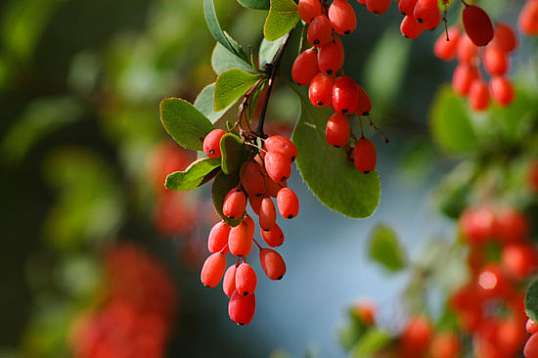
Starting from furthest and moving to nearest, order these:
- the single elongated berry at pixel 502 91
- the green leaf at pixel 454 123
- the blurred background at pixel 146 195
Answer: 1. the blurred background at pixel 146 195
2. the green leaf at pixel 454 123
3. the single elongated berry at pixel 502 91

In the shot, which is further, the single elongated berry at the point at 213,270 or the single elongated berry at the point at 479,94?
the single elongated berry at the point at 479,94

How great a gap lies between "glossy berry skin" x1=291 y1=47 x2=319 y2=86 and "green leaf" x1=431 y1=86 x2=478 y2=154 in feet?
1.26

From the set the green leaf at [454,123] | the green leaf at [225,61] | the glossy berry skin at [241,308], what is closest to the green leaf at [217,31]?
the green leaf at [225,61]

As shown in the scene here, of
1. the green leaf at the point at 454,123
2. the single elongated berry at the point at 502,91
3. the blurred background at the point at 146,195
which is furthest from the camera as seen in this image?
the blurred background at the point at 146,195

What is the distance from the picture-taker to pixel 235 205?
36 cm

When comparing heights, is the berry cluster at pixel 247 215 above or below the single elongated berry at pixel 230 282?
above

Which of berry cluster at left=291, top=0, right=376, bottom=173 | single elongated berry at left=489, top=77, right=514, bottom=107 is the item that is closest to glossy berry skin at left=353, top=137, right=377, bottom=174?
berry cluster at left=291, top=0, right=376, bottom=173

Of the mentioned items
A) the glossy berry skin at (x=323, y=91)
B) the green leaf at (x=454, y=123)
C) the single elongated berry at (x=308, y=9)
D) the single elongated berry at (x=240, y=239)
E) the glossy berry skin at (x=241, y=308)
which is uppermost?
the single elongated berry at (x=308, y=9)

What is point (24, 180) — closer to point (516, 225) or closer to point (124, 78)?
point (124, 78)

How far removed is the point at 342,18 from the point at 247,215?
9cm

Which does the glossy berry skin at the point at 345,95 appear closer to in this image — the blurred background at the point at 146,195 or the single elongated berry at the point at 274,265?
the single elongated berry at the point at 274,265

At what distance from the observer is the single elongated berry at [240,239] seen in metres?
0.37

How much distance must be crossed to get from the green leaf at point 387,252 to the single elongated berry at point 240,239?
0.41 m

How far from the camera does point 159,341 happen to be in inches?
52.4
